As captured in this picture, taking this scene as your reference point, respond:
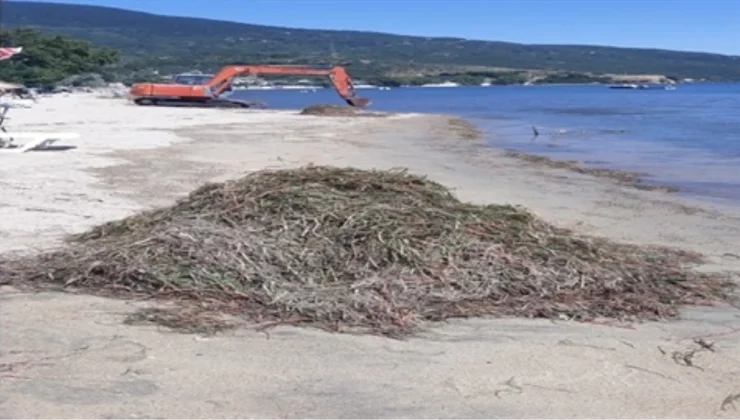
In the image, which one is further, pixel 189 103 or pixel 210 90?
pixel 210 90

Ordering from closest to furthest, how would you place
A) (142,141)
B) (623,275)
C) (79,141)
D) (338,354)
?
(338,354) < (623,275) < (79,141) < (142,141)

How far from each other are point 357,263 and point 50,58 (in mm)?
70157

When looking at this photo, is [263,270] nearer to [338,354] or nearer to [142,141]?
[338,354]

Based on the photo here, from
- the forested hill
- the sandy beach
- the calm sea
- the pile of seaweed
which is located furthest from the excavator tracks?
the forested hill

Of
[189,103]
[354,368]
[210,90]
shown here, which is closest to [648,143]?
[189,103]

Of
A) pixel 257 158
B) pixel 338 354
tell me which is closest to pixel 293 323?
pixel 338 354

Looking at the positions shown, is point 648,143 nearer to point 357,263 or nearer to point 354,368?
point 357,263

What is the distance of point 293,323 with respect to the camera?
255 inches

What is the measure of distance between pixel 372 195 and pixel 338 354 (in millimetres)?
2609

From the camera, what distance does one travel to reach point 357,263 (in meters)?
7.32

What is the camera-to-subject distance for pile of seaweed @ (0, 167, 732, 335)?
22.6 feet

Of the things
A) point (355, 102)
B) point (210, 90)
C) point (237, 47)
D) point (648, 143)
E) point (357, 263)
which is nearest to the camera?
point (357, 263)

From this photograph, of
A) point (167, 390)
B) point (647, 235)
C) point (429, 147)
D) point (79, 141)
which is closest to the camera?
point (167, 390)

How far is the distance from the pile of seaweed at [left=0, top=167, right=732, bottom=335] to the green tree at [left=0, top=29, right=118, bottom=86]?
2434 inches
